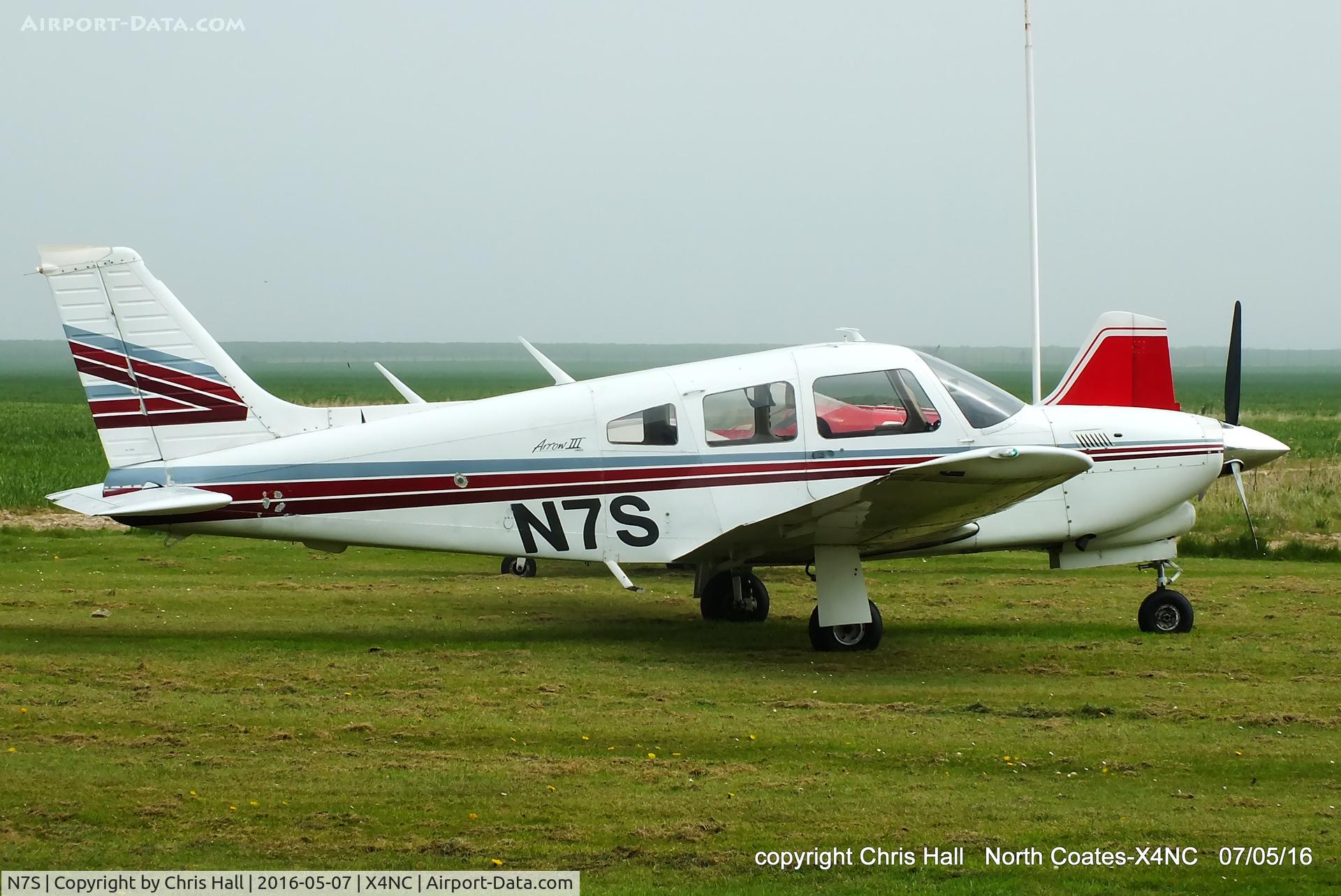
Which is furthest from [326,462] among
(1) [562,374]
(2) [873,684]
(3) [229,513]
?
(2) [873,684]

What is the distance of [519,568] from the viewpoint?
15016mm

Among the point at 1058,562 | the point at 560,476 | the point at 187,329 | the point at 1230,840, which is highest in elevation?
the point at 187,329

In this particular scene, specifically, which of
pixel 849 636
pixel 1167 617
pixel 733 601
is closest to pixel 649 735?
pixel 849 636

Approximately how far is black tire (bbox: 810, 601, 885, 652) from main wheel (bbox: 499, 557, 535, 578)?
518 centimetres

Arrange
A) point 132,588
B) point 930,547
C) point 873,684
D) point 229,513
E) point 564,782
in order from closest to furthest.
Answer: point 564,782
point 873,684
point 229,513
point 930,547
point 132,588

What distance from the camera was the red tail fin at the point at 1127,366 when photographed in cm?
1280

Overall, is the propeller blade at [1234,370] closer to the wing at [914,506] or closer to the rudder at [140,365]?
the wing at [914,506]

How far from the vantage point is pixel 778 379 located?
33.8 ft

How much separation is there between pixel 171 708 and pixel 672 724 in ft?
9.82

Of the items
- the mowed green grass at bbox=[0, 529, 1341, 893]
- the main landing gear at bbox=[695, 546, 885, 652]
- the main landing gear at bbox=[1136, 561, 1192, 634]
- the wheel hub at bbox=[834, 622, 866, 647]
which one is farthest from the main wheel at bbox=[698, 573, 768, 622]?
the main landing gear at bbox=[1136, 561, 1192, 634]

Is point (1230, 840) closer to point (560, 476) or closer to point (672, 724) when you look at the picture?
point (672, 724)

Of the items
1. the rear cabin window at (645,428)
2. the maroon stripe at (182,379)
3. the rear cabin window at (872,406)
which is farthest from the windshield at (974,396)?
the maroon stripe at (182,379)

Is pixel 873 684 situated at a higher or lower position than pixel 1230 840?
lower

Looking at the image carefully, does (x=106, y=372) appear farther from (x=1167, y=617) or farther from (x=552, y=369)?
(x=1167, y=617)
